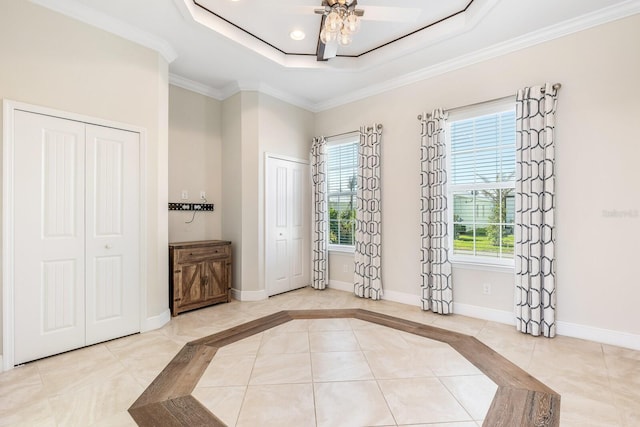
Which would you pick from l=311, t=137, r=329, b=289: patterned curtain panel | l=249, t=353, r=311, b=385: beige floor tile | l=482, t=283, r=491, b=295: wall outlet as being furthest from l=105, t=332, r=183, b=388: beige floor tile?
l=482, t=283, r=491, b=295: wall outlet

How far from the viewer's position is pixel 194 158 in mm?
4305

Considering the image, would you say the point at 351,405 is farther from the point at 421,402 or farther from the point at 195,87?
the point at 195,87

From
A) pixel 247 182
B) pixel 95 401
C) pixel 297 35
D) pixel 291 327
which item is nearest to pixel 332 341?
pixel 291 327

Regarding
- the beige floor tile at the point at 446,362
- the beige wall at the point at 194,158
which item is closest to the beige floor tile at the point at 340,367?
the beige floor tile at the point at 446,362

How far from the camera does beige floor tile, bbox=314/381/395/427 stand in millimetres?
1777

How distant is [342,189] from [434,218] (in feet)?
5.47

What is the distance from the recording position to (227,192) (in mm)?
4508

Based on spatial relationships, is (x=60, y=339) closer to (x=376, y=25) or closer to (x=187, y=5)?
(x=187, y=5)

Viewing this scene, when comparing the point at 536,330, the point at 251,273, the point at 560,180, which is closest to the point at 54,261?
the point at 251,273

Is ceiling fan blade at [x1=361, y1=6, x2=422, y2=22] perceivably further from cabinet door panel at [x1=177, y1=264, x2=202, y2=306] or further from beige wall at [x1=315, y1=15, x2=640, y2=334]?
cabinet door panel at [x1=177, y1=264, x2=202, y2=306]

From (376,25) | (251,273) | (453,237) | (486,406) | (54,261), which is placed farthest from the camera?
(251,273)

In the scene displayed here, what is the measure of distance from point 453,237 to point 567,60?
213cm

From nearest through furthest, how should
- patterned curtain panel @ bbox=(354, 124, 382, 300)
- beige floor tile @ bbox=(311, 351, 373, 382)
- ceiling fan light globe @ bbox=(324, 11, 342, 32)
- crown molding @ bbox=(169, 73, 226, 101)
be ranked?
beige floor tile @ bbox=(311, 351, 373, 382) → ceiling fan light globe @ bbox=(324, 11, 342, 32) → crown molding @ bbox=(169, 73, 226, 101) → patterned curtain panel @ bbox=(354, 124, 382, 300)

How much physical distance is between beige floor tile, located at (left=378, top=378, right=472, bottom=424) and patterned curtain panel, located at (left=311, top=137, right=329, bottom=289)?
9.07 ft
